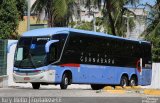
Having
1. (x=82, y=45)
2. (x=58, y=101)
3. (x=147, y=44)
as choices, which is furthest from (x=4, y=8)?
(x=58, y=101)

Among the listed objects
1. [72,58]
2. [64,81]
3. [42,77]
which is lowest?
[64,81]

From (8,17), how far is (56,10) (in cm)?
890

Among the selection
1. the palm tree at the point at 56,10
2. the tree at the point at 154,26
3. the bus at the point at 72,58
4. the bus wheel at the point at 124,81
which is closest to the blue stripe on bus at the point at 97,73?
the bus at the point at 72,58

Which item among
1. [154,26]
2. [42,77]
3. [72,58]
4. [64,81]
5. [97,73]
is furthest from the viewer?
[154,26]

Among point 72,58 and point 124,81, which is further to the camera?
point 124,81

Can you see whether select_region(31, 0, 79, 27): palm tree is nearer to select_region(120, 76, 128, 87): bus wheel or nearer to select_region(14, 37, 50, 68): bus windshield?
select_region(120, 76, 128, 87): bus wheel

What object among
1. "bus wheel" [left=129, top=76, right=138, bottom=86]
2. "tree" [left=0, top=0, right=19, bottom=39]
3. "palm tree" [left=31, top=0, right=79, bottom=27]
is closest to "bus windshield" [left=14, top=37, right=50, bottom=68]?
"bus wheel" [left=129, top=76, right=138, bottom=86]

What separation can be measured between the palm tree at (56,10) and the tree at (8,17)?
75.1 inches

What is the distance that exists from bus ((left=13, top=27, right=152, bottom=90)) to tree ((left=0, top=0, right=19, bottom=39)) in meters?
18.0

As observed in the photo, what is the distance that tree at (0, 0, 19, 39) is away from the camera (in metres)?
49.5

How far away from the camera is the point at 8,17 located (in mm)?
50250

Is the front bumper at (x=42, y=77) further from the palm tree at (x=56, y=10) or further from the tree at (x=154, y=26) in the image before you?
the tree at (x=154, y=26)

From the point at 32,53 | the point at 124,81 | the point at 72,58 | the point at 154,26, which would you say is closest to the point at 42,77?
the point at 32,53

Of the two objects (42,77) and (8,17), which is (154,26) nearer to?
(8,17)
